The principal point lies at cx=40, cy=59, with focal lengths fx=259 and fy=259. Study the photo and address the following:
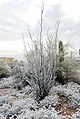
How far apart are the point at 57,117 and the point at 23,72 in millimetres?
6895

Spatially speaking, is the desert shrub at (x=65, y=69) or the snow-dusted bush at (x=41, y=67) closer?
the snow-dusted bush at (x=41, y=67)

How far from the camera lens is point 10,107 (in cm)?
820

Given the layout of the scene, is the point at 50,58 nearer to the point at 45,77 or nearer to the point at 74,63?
the point at 45,77

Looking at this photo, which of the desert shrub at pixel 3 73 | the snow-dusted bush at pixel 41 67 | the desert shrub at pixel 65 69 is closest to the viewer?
the snow-dusted bush at pixel 41 67

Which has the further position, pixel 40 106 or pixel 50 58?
pixel 50 58

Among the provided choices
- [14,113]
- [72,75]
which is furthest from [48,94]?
[72,75]

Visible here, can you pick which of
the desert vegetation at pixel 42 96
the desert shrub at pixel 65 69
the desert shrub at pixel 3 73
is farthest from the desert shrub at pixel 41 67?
the desert shrub at pixel 3 73

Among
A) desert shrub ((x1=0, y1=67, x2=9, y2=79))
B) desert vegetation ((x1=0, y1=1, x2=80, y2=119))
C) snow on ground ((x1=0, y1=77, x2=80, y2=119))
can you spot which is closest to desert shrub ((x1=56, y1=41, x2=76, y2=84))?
desert vegetation ((x1=0, y1=1, x2=80, y2=119))

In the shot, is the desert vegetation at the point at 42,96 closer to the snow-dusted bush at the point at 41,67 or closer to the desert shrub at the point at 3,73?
the snow-dusted bush at the point at 41,67

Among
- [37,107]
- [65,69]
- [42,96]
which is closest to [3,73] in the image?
[65,69]

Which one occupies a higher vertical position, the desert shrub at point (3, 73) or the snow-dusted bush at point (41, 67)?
the snow-dusted bush at point (41, 67)

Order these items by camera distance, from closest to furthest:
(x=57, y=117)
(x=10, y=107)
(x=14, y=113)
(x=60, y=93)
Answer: (x=57, y=117) → (x=14, y=113) → (x=10, y=107) → (x=60, y=93)

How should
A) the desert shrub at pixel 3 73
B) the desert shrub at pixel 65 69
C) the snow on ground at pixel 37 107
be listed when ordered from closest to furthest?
the snow on ground at pixel 37 107, the desert shrub at pixel 65 69, the desert shrub at pixel 3 73

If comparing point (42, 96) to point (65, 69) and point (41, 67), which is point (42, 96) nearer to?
point (41, 67)
